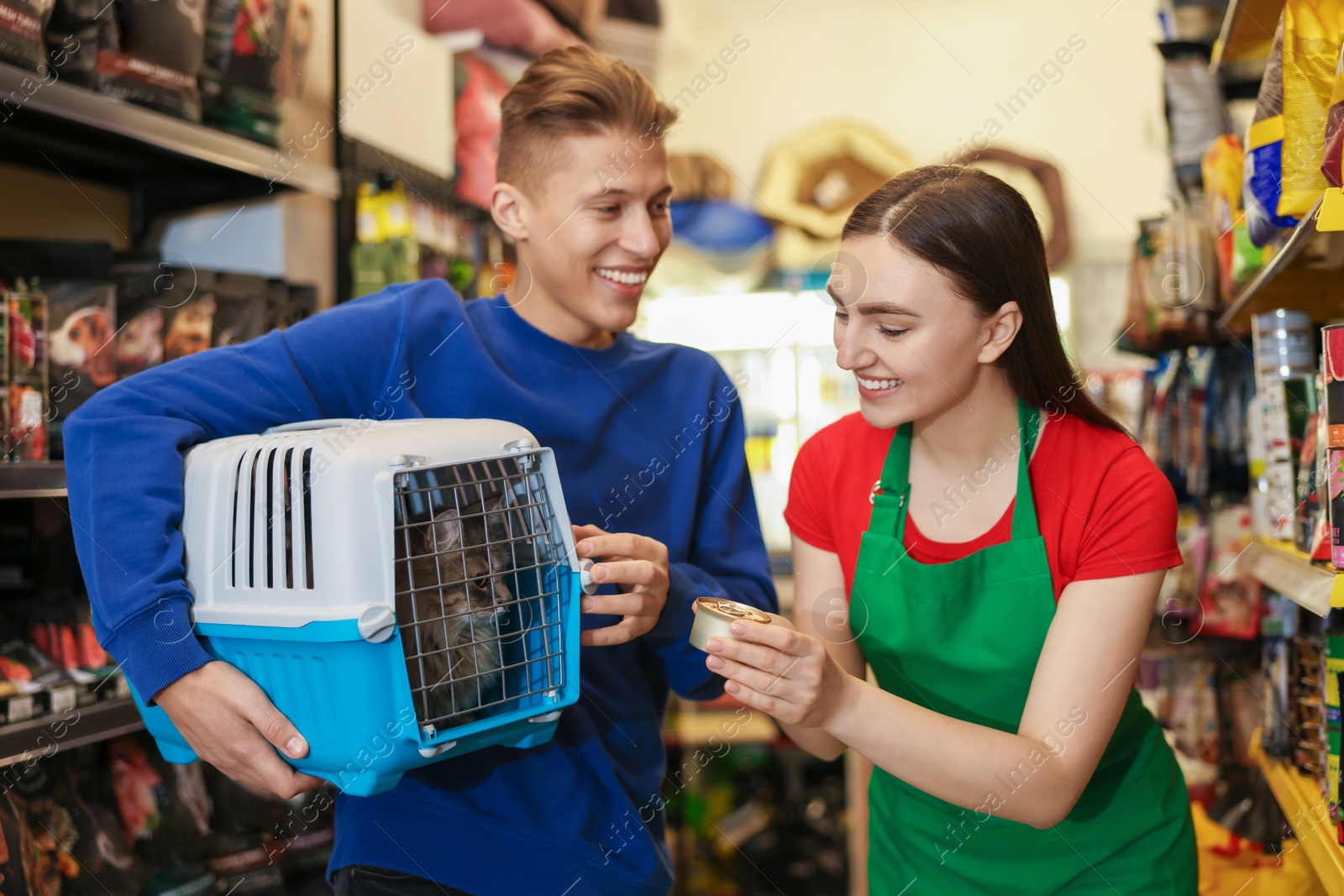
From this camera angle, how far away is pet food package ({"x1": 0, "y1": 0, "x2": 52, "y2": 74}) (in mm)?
1483

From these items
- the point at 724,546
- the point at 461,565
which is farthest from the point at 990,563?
the point at 461,565

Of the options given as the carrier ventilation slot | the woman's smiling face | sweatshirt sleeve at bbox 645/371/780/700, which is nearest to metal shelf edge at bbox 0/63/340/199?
the carrier ventilation slot

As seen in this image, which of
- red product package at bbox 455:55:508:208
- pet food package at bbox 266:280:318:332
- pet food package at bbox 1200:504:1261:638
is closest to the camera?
pet food package at bbox 266:280:318:332

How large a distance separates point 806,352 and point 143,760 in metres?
3.79

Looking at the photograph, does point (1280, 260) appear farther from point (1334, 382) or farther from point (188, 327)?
point (188, 327)

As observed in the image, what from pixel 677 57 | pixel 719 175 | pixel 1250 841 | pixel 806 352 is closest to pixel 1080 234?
pixel 806 352

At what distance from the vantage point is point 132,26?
180 centimetres

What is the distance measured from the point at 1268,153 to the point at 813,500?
36.4 inches

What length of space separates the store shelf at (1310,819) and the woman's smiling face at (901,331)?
0.90 meters

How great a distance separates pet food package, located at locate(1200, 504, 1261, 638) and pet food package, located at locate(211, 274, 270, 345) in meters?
2.25

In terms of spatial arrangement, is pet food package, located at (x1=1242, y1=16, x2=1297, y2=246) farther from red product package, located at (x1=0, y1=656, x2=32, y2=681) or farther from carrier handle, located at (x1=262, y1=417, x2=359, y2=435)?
red product package, located at (x1=0, y1=656, x2=32, y2=681)

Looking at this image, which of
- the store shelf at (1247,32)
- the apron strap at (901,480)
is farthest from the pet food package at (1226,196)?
the apron strap at (901,480)

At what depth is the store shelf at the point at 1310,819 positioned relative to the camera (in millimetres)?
1506

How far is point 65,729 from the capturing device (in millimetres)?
1635
